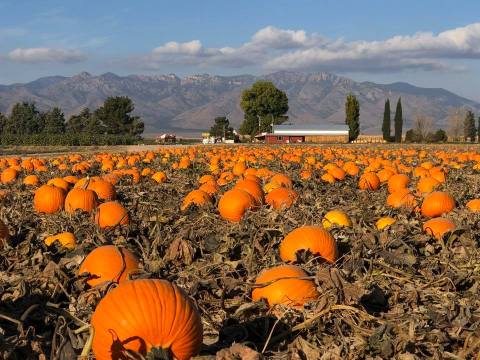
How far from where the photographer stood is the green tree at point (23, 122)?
327 ft

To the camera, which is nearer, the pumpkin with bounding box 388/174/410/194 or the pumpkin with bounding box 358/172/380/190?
the pumpkin with bounding box 388/174/410/194

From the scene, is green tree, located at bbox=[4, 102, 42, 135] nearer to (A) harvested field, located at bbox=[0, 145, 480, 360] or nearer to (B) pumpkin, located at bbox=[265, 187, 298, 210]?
(A) harvested field, located at bbox=[0, 145, 480, 360]

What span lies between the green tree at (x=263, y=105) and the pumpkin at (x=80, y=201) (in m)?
99.0

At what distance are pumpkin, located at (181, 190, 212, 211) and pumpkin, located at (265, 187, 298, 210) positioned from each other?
819 millimetres

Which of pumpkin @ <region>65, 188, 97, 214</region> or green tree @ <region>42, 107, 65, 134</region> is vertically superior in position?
green tree @ <region>42, 107, 65, 134</region>

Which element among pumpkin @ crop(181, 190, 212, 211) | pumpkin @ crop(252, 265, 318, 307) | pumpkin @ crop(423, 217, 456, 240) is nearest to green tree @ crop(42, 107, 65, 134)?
pumpkin @ crop(181, 190, 212, 211)

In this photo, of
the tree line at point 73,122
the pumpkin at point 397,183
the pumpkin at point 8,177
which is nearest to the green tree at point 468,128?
the tree line at point 73,122

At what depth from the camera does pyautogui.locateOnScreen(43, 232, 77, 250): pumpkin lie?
5824mm

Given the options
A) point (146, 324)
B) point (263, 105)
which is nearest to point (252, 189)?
point (146, 324)

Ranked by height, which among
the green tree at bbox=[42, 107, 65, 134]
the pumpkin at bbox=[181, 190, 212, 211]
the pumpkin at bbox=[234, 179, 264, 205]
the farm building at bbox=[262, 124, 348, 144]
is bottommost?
the farm building at bbox=[262, 124, 348, 144]

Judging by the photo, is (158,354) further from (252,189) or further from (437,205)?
(437,205)

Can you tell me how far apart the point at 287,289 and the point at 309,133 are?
9614 cm

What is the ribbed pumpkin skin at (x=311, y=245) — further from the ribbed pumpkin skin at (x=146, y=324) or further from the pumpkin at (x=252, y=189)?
the pumpkin at (x=252, y=189)

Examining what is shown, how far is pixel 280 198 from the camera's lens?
814cm
